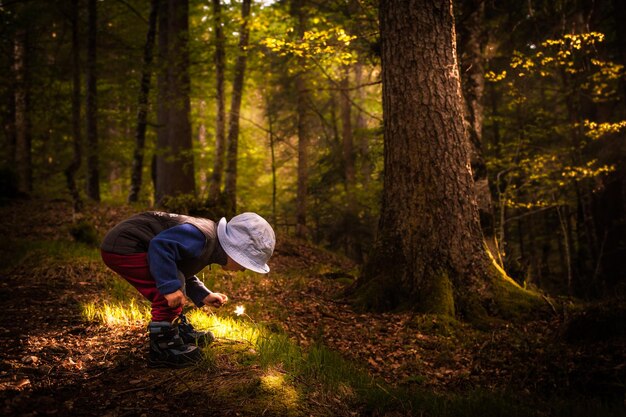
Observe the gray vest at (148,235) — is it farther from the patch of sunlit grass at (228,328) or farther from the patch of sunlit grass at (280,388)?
the patch of sunlit grass at (280,388)

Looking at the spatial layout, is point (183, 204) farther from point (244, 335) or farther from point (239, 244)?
point (239, 244)

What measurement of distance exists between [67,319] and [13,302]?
3.38 ft

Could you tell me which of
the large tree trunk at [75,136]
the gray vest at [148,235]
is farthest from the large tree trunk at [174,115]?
the gray vest at [148,235]

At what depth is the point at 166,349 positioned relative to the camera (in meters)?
3.43

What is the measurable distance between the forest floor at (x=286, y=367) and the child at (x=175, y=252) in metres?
0.21

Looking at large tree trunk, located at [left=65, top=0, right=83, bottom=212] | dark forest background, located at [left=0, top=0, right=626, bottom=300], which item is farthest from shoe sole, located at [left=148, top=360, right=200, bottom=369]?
large tree trunk, located at [left=65, top=0, right=83, bottom=212]

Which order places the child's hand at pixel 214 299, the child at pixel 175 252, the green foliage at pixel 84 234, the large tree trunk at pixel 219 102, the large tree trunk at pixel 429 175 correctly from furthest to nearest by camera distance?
the large tree trunk at pixel 219 102
the green foliage at pixel 84 234
the large tree trunk at pixel 429 175
the child's hand at pixel 214 299
the child at pixel 175 252

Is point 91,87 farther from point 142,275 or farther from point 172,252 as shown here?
point 172,252

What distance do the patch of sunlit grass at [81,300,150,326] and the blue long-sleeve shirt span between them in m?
1.73

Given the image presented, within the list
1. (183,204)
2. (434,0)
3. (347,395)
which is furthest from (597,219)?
(347,395)

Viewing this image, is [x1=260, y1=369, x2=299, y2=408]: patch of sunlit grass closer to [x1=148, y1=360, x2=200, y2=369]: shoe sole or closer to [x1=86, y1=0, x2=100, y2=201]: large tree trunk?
[x1=148, y1=360, x2=200, y2=369]: shoe sole

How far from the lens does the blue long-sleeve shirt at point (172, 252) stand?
3123mm

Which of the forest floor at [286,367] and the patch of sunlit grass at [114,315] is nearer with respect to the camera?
the forest floor at [286,367]

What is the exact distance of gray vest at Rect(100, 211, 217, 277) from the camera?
3.35 m
